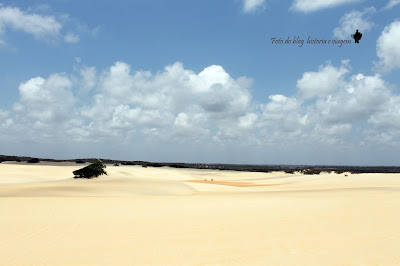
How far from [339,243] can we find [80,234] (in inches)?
229

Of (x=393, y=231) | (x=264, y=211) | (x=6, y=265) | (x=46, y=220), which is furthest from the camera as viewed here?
(x=264, y=211)

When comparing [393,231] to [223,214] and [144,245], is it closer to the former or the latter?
[223,214]

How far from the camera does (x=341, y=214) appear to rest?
9.38 meters

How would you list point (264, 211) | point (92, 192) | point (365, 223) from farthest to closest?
point (92, 192)
point (264, 211)
point (365, 223)

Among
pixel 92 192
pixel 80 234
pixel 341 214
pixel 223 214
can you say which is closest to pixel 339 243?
pixel 341 214

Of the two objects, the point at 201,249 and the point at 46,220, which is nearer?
the point at 201,249

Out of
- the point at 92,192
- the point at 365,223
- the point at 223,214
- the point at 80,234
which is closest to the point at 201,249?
the point at 80,234

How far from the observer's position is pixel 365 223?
8.00 m

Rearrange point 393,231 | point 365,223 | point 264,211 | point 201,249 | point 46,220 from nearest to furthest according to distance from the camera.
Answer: point 201,249
point 393,231
point 365,223
point 46,220
point 264,211

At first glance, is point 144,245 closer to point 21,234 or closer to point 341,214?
point 21,234

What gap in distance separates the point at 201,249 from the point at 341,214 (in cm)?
555

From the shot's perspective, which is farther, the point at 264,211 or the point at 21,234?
the point at 264,211

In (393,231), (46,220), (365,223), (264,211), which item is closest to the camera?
(393,231)

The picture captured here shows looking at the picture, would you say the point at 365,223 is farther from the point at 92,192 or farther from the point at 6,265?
the point at 92,192
